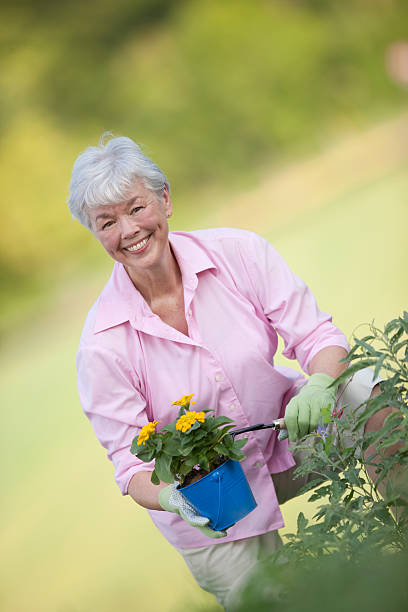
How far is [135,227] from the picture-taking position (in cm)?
160

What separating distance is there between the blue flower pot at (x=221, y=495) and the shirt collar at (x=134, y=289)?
0.45 metres

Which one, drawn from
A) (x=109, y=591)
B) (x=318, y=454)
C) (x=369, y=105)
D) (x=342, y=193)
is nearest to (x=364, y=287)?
(x=342, y=193)

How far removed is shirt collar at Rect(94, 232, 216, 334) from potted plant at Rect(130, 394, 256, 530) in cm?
36

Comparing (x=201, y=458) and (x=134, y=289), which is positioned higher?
(x=134, y=289)

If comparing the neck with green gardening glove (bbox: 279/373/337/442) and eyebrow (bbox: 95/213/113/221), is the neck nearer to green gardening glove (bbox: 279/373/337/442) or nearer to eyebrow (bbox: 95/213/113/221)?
eyebrow (bbox: 95/213/113/221)

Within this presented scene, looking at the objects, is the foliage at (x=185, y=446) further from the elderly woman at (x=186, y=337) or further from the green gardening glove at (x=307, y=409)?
the elderly woman at (x=186, y=337)

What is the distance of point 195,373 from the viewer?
1.70m

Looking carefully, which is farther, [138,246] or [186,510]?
[138,246]

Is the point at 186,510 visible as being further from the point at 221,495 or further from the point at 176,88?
the point at 176,88

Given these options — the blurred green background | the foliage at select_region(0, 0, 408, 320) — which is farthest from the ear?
the foliage at select_region(0, 0, 408, 320)

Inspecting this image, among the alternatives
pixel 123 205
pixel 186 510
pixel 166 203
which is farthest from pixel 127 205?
pixel 186 510

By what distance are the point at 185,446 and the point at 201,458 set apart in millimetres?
43

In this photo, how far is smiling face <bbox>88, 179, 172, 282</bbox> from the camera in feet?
5.27

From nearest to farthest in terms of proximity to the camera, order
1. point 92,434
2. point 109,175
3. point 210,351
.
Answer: point 109,175 → point 210,351 → point 92,434
